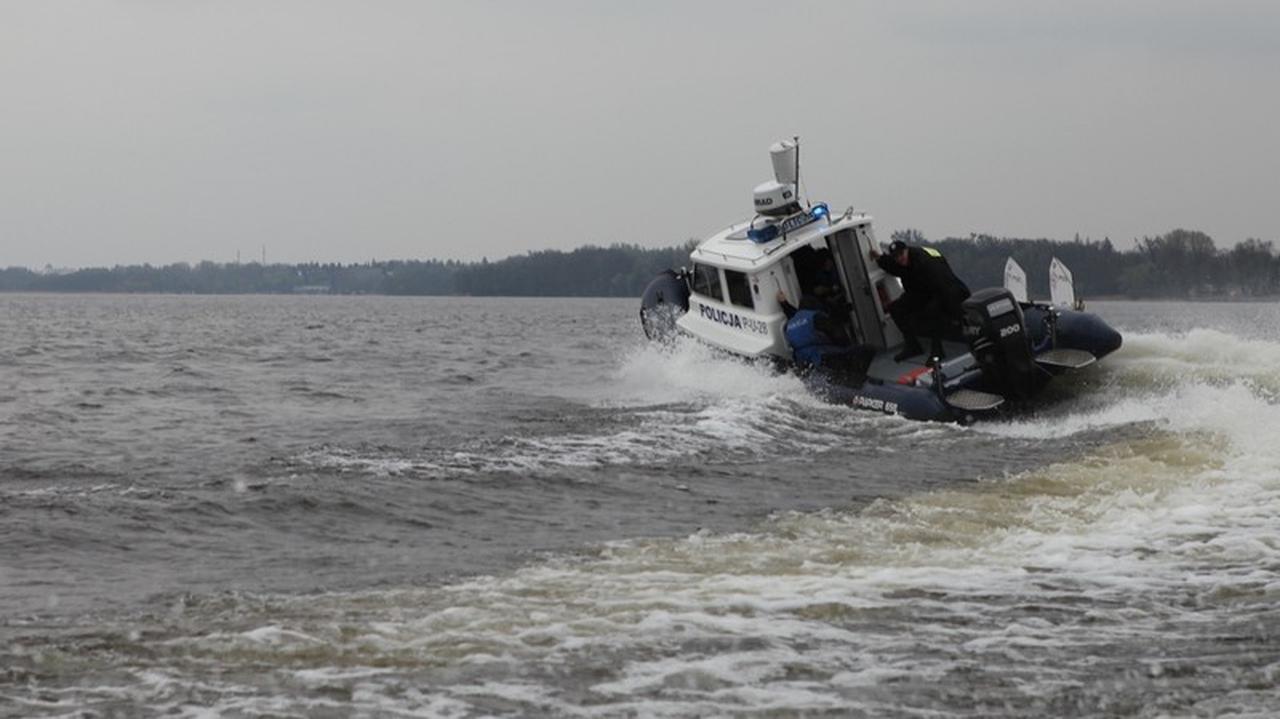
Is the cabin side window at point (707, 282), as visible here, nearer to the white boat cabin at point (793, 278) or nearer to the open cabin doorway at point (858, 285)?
the white boat cabin at point (793, 278)

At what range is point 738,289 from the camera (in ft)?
60.2

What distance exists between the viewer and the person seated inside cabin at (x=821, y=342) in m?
16.5

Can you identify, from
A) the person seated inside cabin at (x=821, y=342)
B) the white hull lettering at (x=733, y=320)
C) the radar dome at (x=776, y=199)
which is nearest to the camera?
the person seated inside cabin at (x=821, y=342)

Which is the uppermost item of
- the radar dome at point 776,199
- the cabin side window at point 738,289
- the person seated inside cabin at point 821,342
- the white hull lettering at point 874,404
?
the radar dome at point 776,199

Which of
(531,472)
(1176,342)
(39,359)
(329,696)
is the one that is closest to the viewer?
(329,696)

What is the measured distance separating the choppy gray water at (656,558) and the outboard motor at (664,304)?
4.64 metres

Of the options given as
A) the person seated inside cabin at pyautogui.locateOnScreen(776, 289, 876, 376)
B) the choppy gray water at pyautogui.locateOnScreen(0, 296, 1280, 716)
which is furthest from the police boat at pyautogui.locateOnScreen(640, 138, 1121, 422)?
the choppy gray water at pyautogui.locateOnScreen(0, 296, 1280, 716)

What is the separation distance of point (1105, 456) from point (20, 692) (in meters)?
9.23

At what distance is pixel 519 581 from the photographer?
7156mm

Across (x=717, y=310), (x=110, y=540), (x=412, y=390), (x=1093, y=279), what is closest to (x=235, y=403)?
(x=412, y=390)

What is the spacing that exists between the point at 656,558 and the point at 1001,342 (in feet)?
25.7

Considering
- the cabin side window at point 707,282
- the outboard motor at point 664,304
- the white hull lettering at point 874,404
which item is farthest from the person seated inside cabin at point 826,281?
the outboard motor at point 664,304

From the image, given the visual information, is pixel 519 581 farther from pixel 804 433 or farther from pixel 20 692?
pixel 804 433

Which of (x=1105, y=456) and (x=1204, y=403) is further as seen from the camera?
(x=1204, y=403)
